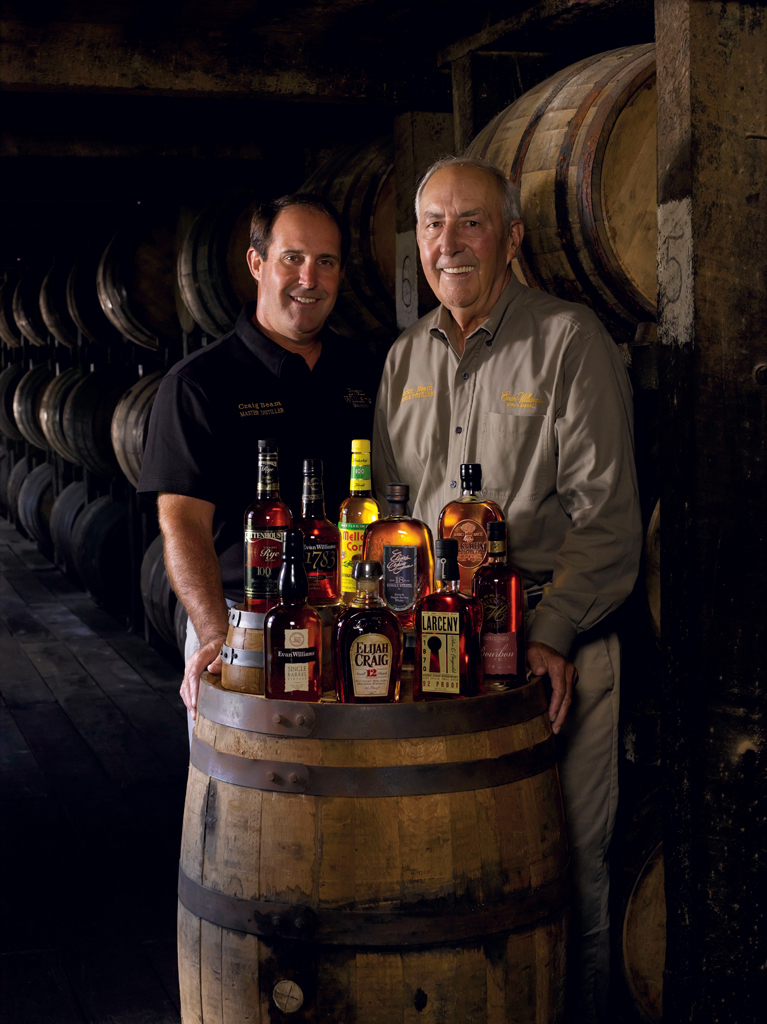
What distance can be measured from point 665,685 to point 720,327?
0.70m

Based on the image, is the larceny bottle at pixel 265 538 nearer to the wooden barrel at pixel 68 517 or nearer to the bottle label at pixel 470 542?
the bottle label at pixel 470 542

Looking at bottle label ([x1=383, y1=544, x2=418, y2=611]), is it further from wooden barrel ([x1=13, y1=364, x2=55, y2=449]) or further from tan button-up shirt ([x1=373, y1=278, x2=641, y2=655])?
wooden barrel ([x1=13, y1=364, x2=55, y2=449])

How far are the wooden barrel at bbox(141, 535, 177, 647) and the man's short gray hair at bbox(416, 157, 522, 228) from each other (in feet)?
11.9

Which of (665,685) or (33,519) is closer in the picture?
(665,685)

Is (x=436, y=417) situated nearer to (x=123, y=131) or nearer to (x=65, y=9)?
(x=65, y=9)

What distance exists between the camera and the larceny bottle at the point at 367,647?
1.86 m

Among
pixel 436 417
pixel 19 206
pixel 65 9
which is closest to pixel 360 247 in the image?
pixel 65 9

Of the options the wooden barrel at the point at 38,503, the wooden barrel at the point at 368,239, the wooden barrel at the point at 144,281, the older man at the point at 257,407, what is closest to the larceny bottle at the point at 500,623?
the older man at the point at 257,407

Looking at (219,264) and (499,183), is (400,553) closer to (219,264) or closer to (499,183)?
(499,183)

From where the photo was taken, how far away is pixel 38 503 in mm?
9914

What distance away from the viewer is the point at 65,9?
11.9 feet

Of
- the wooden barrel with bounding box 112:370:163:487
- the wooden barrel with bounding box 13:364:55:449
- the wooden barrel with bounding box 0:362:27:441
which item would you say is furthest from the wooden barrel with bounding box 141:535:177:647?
the wooden barrel with bounding box 0:362:27:441

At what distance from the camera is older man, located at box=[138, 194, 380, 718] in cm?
265

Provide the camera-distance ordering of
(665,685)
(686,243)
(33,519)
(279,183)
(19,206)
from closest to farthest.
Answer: (686,243)
(665,685)
(279,183)
(19,206)
(33,519)
